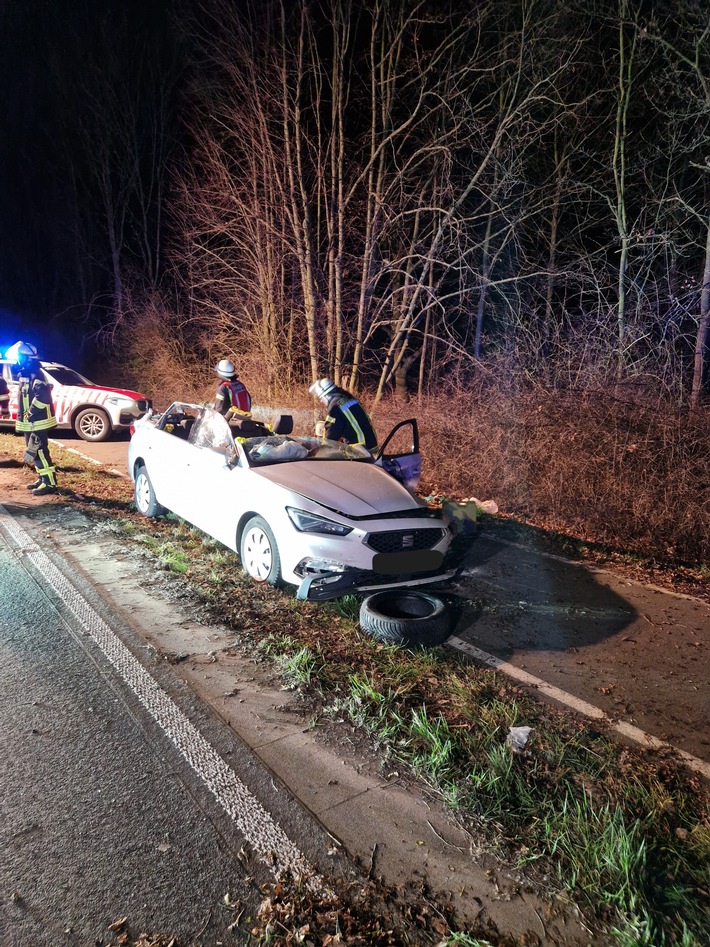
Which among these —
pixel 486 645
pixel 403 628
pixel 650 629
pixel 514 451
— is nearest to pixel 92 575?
pixel 403 628

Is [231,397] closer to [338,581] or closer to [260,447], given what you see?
[260,447]

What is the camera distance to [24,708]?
3.37m

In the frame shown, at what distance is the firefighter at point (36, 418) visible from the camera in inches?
349

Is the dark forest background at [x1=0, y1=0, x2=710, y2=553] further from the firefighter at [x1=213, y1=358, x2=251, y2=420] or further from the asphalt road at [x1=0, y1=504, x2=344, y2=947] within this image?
the asphalt road at [x1=0, y1=504, x2=344, y2=947]

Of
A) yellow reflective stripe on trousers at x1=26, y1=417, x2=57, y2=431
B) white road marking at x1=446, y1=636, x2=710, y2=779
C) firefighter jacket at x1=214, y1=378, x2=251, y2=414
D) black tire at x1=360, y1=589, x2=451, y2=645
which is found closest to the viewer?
white road marking at x1=446, y1=636, x2=710, y2=779

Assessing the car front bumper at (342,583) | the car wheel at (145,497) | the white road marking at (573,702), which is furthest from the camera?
the car wheel at (145,497)

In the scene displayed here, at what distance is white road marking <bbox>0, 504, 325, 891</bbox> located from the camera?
7.89ft

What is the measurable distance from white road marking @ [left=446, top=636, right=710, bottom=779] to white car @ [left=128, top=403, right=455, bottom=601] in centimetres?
82

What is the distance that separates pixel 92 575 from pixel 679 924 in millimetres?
4935

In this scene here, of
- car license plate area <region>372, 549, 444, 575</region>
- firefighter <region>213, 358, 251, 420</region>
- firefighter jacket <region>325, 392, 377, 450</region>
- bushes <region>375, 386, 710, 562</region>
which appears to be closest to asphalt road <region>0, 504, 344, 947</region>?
car license plate area <region>372, 549, 444, 575</region>

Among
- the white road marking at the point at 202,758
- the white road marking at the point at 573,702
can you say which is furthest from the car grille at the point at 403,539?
the white road marking at the point at 202,758

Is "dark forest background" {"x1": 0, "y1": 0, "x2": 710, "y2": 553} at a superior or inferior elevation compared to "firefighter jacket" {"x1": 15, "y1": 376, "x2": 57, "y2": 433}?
superior

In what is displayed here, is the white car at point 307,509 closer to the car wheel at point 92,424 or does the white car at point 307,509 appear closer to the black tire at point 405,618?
the black tire at point 405,618

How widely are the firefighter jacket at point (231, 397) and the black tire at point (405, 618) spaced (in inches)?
179
